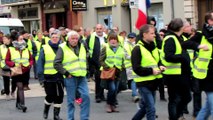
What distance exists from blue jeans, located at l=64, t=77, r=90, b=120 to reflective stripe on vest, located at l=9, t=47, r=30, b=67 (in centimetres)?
311

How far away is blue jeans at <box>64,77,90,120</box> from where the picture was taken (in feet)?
30.0

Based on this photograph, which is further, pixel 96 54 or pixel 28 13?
pixel 28 13

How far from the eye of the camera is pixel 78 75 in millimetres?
9211

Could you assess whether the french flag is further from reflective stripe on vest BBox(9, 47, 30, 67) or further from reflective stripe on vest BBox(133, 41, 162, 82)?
reflective stripe on vest BBox(133, 41, 162, 82)

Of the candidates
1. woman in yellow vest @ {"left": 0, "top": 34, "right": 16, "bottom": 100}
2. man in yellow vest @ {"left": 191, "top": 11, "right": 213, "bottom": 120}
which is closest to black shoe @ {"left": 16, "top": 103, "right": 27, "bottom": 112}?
woman in yellow vest @ {"left": 0, "top": 34, "right": 16, "bottom": 100}

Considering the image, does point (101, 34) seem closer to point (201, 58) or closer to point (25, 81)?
point (25, 81)

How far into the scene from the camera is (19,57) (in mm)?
12250

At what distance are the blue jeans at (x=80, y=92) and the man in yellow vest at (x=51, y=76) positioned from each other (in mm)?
999

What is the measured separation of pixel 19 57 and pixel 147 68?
5.02 m

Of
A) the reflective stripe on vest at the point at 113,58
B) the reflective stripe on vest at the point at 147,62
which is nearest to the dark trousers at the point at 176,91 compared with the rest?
the reflective stripe on vest at the point at 147,62

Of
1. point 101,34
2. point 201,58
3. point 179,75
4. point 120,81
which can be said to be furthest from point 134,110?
point 201,58

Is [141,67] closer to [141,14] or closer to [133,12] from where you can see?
[141,14]

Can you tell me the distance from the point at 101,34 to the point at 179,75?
16.6ft

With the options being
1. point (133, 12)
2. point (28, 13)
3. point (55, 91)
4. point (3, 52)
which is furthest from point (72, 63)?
point (28, 13)
